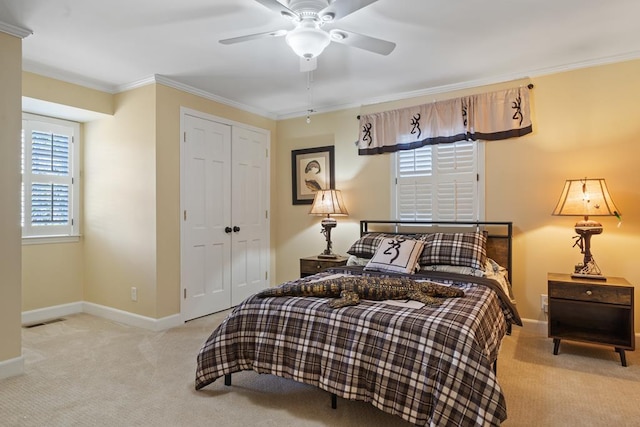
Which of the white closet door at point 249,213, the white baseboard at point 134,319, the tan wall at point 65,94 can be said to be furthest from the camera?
the white closet door at point 249,213

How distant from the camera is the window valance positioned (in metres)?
3.47

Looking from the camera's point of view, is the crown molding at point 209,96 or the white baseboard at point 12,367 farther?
the crown molding at point 209,96

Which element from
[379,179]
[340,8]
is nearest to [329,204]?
[379,179]

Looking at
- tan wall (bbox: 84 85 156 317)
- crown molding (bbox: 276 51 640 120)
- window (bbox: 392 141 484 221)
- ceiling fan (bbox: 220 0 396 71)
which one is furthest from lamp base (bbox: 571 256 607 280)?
tan wall (bbox: 84 85 156 317)

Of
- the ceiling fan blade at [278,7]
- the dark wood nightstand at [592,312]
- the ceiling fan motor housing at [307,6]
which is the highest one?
the ceiling fan motor housing at [307,6]

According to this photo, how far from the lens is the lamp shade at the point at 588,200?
2857 mm

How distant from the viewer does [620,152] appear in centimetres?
310

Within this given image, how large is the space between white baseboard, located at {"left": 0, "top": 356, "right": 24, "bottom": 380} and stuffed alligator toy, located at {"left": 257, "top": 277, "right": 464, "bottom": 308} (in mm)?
1750

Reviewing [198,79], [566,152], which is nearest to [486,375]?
[566,152]

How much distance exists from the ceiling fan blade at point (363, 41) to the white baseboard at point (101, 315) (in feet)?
9.62

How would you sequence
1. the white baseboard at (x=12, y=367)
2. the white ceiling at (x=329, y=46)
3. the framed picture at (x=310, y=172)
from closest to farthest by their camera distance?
1. the white ceiling at (x=329, y=46)
2. the white baseboard at (x=12, y=367)
3. the framed picture at (x=310, y=172)

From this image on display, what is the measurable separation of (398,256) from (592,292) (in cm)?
141

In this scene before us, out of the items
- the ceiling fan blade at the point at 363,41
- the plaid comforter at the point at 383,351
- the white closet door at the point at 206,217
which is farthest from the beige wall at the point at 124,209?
the ceiling fan blade at the point at 363,41

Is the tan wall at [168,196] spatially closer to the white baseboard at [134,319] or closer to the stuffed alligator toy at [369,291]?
the white baseboard at [134,319]
